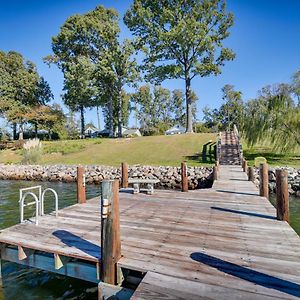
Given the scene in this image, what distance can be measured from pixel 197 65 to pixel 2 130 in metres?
33.7

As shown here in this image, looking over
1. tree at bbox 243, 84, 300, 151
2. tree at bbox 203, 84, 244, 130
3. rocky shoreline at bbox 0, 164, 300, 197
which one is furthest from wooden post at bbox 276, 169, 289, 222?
tree at bbox 203, 84, 244, 130

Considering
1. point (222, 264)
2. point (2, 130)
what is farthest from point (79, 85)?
point (222, 264)

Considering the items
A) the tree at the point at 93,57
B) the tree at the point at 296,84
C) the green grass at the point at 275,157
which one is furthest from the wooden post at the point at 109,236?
the tree at the point at 93,57

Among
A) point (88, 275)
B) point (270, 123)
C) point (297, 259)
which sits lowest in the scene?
point (88, 275)

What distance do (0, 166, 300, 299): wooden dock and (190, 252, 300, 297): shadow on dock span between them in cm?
1

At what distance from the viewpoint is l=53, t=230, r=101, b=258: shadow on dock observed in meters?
4.46

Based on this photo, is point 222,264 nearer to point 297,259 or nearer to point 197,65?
point 297,259

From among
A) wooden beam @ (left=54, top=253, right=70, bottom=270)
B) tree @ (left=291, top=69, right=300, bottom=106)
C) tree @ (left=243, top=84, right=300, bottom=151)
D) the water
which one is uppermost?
tree @ (left=291, top=69, right=300, bottom=106)

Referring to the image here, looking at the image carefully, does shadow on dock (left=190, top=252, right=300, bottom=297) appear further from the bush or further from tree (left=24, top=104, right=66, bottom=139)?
tree (left=24, top=104, right=66, bottom=139)

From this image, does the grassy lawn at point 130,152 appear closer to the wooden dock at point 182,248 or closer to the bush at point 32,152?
the bush at point 32,152

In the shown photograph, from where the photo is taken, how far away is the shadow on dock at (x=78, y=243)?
446 centimetres

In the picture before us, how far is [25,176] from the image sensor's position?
70.6ft

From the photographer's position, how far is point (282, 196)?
6.00 meters

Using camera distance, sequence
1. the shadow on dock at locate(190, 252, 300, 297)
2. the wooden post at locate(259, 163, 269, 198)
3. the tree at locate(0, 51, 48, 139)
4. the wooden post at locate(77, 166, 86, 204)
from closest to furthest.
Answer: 1. the shadow on dock at locate(190, 252, 300, 297)
2. the wooden post at locate(77, 166, 86, 204)
3. the wooden post at locate(259, 163, 269, 198)
4. the tree at locate(0, 51, 48, 139)
